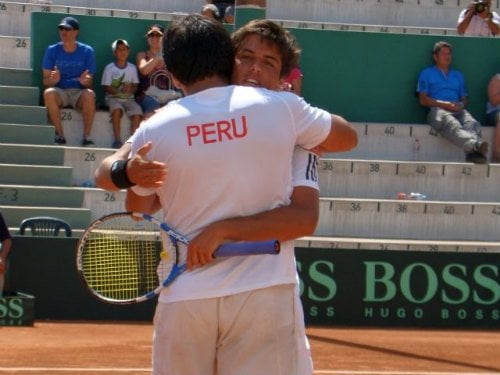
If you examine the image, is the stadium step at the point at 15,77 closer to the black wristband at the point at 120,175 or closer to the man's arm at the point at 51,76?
the man's arm at the point at 51,76

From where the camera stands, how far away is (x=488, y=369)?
9797 mm

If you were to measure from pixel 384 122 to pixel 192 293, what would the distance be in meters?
12.3

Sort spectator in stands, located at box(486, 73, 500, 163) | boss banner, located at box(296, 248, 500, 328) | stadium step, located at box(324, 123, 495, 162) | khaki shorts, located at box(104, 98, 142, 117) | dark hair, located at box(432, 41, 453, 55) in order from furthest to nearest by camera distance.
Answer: stadium step, located at box(324, 123, 495, 162), spectator in stands, located at box(486, 73, 500, 163), dark hair, located at box(432, 41, 453, 55), khaki shorts, located at box(104, 98, 142, 117), boss banner, located at box(296, 248, 500, 328)

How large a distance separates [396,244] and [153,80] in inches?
138

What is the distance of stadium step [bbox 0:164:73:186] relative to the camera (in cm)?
1370

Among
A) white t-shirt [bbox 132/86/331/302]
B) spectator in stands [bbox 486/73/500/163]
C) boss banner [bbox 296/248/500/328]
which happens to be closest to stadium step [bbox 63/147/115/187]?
boss banner [bbox 296/248/500/328]

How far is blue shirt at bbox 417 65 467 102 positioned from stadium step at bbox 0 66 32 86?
194 inches

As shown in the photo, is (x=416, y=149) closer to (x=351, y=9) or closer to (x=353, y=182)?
(x=353, y=182)

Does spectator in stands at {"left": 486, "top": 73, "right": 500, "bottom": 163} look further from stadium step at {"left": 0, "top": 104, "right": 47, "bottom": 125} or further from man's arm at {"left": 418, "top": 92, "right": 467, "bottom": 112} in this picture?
stadium step at {"left": 0, "top": 104, "right": 47, "bottom": 125}

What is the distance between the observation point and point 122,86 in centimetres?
1422

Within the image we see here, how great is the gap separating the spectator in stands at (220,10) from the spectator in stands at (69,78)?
5.01 feet

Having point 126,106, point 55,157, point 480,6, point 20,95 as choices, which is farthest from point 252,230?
point 480,6

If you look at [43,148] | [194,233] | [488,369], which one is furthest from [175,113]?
[43,148]

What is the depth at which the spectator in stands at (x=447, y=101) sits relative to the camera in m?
14.6
